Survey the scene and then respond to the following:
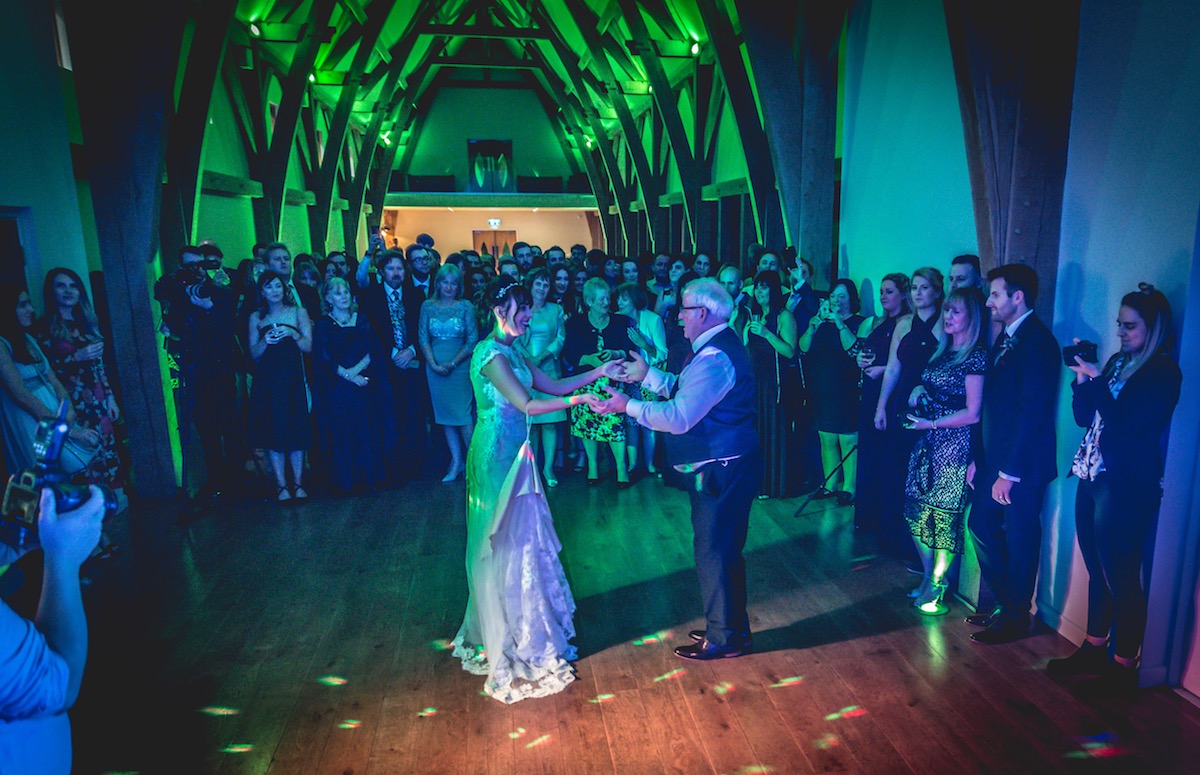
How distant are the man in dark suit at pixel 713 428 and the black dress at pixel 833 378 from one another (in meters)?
1.95

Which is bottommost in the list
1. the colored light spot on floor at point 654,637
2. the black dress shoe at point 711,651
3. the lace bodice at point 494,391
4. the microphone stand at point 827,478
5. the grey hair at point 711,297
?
the colored light spot on floor at point 654,637

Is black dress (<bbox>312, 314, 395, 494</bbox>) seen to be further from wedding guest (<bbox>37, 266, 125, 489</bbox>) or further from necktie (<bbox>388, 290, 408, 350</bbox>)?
wedding guest (<bbox>37, 266, 125, 489</bbox>)

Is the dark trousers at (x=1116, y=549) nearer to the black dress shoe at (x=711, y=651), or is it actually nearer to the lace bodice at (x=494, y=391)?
the black dress shoe at (x=711, y=651)

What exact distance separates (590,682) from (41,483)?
2151mm

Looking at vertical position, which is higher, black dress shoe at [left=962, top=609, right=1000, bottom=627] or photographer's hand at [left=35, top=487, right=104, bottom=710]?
photographer's hand at [left=35, top=487, right=104, bottom=710]

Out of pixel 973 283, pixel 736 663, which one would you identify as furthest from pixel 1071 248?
pixel 736 663

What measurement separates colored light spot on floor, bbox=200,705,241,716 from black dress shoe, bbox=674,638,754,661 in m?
1.84

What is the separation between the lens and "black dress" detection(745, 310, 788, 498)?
189 inches

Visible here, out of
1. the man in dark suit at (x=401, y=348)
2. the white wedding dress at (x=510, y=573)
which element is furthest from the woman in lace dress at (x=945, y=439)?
the man in dark suit at (x=401, y=348)

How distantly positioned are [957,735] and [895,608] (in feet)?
3.23

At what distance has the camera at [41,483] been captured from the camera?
1.41 m

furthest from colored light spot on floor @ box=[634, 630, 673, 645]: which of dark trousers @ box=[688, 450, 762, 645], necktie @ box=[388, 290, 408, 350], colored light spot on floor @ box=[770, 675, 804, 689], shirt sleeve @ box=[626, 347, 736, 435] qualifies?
necktie @ box=[388, 290, 408, 350]

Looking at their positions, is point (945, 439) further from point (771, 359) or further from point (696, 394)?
point (771, 359)

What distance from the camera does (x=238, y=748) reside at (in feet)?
8.47
